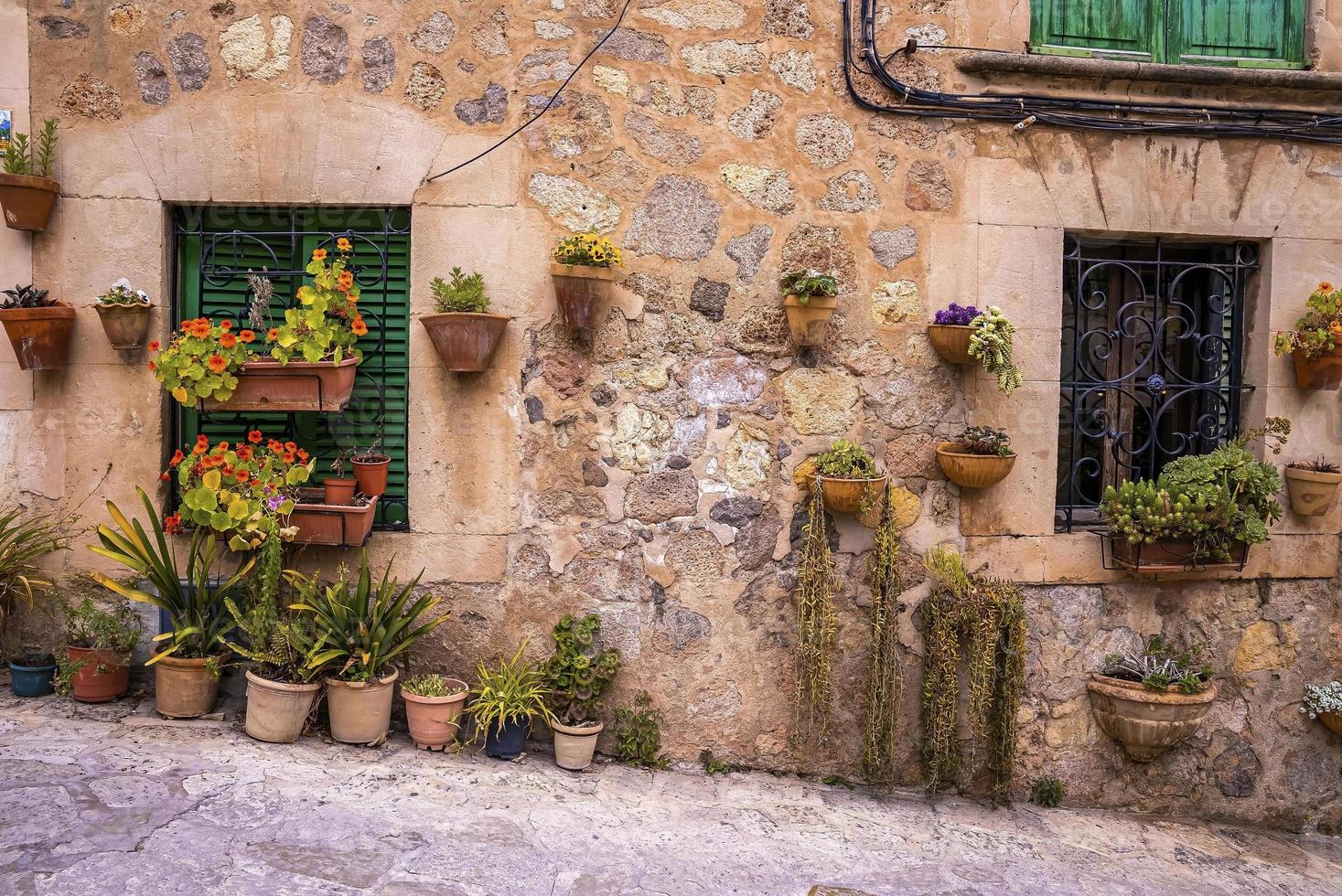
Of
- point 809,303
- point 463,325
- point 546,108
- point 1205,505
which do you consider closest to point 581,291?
point 463,325

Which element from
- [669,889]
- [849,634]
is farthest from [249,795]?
[849,634]

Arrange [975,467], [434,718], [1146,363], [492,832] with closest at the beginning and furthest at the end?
[492,832] → [434,718] → [975,467] → [1146,363]

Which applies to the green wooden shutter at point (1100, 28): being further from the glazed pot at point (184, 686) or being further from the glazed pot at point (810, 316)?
the glazed pot at point (184, 686)

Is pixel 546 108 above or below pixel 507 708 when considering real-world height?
above

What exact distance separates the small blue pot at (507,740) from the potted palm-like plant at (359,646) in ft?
1.44

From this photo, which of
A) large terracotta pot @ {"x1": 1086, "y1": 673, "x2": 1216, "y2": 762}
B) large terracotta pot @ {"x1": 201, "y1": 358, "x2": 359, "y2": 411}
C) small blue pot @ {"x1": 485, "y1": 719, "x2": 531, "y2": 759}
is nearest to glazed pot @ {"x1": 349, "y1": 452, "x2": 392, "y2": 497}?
large terracotta pot @ {"x1": 201, "y1": 358, "x2": 359, "y2": 411}

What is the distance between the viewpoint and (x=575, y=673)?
4008 mm

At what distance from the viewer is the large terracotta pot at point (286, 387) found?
3932mm

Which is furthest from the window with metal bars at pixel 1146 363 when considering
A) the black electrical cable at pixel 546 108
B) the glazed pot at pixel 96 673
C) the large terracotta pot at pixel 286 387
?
the glazed pot at pixel 96 673

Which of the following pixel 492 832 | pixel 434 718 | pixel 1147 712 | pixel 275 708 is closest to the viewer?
pixel 492 832

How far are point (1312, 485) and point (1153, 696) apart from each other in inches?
50.8

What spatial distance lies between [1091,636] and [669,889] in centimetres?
241

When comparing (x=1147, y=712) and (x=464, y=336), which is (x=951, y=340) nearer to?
(x=1147, y=712)

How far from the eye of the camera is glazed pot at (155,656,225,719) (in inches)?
153
